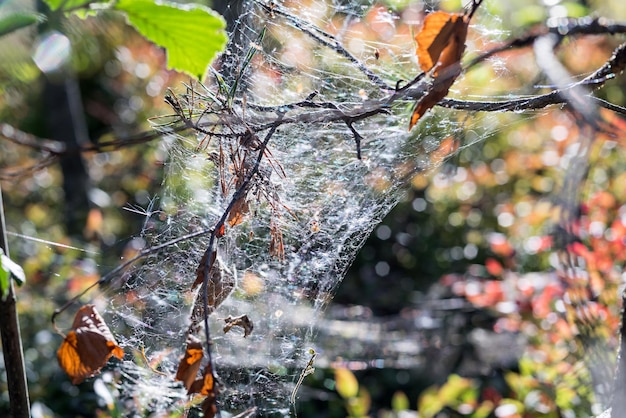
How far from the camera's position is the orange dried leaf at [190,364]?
0.97 m

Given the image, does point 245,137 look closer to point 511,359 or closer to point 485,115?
point 485,115

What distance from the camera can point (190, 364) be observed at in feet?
3.22

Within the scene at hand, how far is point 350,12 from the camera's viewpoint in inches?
67.2

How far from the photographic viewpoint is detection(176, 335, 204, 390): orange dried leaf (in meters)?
0.97

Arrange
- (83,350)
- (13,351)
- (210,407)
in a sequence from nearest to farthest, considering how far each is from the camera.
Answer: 1. (210,407)
2. (83,350)
3. (13,351)

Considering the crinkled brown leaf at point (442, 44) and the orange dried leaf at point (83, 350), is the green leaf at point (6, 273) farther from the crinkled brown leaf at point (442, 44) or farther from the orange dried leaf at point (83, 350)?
the crinkled brown leaf at point (442, 44)

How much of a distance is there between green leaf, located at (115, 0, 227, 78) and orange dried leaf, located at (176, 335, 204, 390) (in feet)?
1.29

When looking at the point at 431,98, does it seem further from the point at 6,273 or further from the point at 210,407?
the point at 6,273

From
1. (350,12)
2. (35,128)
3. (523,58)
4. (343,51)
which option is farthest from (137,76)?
(343,51)

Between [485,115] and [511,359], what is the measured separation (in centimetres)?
262

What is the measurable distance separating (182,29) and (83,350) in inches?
20.5

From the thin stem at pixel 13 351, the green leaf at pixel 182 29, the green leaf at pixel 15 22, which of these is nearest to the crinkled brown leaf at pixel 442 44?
the green leaf at pixel 182 29

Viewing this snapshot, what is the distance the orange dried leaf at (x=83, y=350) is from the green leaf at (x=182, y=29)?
0.44 m

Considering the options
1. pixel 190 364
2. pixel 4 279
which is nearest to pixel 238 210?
pixel 190 364
